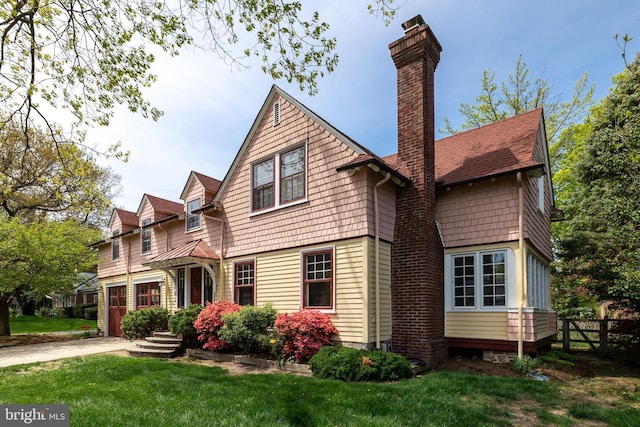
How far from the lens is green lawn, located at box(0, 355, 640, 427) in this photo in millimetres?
5672

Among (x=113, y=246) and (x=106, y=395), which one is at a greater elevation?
(x=113, y=246)

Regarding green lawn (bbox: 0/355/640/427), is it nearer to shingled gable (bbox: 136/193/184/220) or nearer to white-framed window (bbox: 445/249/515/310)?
white-framed window (bbox: 445/249/515/310)

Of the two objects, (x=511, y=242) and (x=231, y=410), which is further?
(x=511, y=242)

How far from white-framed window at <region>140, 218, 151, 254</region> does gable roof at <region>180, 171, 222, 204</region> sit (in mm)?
3592

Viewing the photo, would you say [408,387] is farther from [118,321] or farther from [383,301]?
[118,321]

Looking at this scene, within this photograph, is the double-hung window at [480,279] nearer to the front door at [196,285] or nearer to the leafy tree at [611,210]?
the leafy tree at [611,210]

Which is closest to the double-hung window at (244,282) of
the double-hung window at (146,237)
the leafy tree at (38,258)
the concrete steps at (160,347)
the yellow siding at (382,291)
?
the concrete steps at (160,347)

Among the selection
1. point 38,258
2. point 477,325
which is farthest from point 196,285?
point 477,325

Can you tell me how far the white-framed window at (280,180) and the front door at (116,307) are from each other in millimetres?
11804

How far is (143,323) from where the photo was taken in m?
14.9

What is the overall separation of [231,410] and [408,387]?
3.28 m

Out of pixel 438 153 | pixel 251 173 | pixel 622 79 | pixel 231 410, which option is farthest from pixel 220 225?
pixel 622 79

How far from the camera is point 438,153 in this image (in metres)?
13.8

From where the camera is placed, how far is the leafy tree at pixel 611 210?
1078cm
